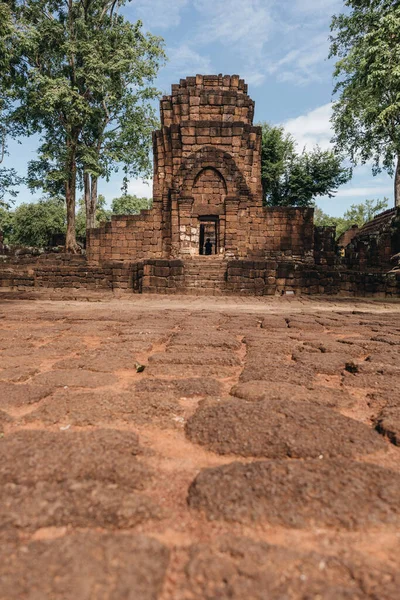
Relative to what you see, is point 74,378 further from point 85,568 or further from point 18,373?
point 85,568

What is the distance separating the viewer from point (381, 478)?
1286 mm

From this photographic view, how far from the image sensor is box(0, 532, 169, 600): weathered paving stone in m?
0.83

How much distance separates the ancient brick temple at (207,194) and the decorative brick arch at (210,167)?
0.04m

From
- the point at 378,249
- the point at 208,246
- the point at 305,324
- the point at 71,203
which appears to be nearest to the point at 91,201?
the point at 71,203

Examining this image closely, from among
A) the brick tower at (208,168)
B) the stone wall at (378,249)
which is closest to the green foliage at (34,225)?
the brick tower at (208,168)

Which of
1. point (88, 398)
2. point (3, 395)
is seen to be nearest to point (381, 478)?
point (88, 398)

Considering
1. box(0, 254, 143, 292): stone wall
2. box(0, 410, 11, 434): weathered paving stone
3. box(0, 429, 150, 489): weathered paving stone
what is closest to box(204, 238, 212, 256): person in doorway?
box(0, 254, 143, 292): stone wall

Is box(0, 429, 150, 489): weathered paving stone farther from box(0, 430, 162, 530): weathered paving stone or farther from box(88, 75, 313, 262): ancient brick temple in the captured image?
box(88, 75, 313, 262): ancient brick temple

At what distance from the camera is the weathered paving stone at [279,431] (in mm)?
1500

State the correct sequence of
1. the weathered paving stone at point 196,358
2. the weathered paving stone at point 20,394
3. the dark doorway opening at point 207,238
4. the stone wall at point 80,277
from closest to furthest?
the weathered paving stone at point 20,394 < the weathered paving stone at point 196,358 < the stone wall at point 80,277 < the dark doorway opening at point 207,238

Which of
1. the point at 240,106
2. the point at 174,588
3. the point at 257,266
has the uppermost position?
the point at 240,106

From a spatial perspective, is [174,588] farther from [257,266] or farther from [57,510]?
[257,266]

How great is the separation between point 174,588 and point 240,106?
63.3ft

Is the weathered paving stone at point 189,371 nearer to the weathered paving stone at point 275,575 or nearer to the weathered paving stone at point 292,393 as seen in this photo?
the weathered paving stone at point 292,393
